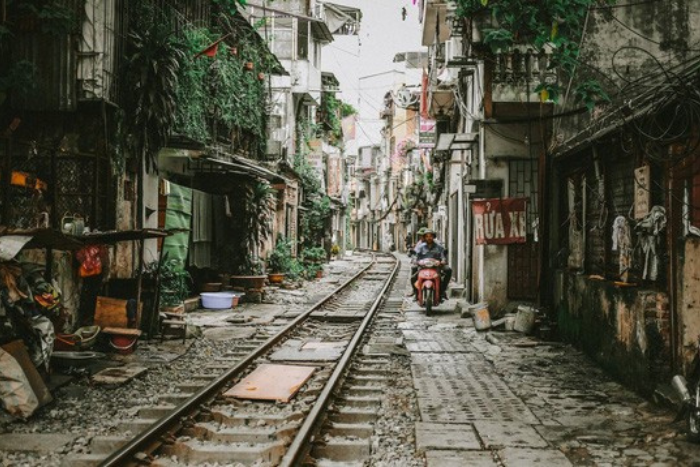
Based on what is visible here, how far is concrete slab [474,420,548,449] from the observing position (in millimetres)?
6340

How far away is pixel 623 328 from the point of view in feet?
30.1

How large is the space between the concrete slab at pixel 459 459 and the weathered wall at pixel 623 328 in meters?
3.09

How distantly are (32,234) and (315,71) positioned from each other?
98.9 ft

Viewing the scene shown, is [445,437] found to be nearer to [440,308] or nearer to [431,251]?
[431,251]

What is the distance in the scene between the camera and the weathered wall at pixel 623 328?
26.3 feet

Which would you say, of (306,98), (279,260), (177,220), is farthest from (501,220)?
(306,98)

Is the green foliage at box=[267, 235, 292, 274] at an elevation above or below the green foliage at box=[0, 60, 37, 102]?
below

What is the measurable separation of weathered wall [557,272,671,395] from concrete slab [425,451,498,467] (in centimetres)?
309

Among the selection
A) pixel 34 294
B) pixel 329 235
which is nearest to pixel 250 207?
pixel 34 294

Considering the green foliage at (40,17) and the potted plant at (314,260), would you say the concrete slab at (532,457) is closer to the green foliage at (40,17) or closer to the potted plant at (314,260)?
the green foliage at (40,17)

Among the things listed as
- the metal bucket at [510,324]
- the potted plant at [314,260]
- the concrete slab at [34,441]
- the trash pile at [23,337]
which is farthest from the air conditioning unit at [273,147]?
the concrete slab at [34,441]

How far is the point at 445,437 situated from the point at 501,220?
32.4 feet

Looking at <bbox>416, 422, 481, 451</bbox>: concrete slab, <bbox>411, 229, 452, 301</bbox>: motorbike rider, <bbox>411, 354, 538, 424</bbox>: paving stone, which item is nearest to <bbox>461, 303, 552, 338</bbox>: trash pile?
<bbox>411, 229, 452, 301</bbox>: motorbike rider

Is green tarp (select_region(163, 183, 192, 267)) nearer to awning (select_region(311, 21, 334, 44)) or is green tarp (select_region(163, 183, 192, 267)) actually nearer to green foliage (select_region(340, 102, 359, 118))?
awning (select_region(311, 21, 334, 44))
